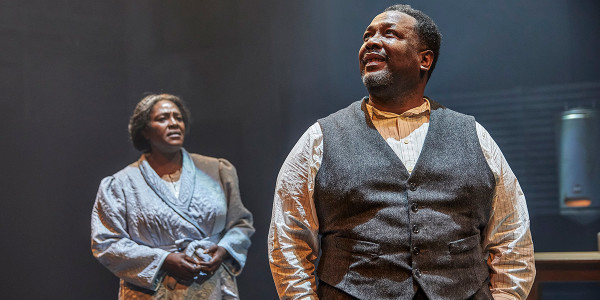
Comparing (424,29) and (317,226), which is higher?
(424,29)

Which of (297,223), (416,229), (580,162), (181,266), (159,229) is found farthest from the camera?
(580,162)

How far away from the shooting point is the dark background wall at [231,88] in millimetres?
3582

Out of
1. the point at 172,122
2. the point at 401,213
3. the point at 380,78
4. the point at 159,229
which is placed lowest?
the point at 159,229

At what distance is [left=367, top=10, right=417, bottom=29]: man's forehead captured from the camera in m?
1.79

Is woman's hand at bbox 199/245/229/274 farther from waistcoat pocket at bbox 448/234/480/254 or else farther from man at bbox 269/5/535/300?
waistcoat pocket at bbox 448/234/480/254

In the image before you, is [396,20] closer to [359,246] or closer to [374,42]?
[374,42]

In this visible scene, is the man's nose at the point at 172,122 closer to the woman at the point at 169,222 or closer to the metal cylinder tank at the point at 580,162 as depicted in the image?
the woman at the point at 169,222

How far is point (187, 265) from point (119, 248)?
333 mm

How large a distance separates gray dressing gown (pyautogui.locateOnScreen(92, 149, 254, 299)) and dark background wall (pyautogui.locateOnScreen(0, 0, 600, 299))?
2.59 ft

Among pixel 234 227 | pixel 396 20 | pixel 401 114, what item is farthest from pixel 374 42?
pixel 234 227

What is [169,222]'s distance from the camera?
3.00m

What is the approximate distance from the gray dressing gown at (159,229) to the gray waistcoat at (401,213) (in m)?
1.44

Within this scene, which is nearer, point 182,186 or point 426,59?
point 426,59

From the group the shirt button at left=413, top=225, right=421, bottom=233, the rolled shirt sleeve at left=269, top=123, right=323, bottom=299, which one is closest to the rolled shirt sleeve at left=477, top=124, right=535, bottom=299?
the shirt button at left=413, top=225, right=421, bottom=233
